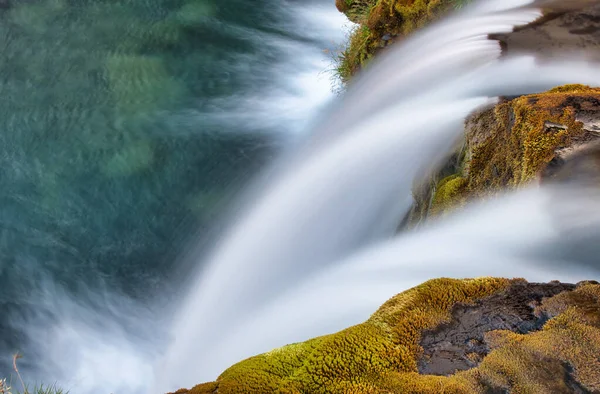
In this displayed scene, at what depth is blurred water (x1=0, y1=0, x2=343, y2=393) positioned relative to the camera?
7977 mm

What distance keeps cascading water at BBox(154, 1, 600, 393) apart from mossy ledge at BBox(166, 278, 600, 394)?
105cm

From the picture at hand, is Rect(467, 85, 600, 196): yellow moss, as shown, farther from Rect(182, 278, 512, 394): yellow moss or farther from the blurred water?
the blurred water

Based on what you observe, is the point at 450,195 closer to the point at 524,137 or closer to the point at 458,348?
the point at 524,137

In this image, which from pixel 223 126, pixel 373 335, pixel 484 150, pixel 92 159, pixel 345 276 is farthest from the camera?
pixel 223 126

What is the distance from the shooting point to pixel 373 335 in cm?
297

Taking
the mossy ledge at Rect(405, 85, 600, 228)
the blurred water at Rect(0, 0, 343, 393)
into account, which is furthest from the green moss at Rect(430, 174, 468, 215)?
the blurred water at Rect(0, 0, 343, 393)

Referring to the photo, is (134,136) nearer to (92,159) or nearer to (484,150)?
(92,159)

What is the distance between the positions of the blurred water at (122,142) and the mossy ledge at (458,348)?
5.25 m

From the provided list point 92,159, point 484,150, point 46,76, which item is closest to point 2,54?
point 46,76

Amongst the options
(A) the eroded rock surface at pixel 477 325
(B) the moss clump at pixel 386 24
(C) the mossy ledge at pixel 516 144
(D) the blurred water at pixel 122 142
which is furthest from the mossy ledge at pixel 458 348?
(B) the moss clump at pixel 386 24

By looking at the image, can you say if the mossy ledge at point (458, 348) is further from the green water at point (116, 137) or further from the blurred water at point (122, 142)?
the green water at point (116, 137)

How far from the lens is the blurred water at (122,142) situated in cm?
798

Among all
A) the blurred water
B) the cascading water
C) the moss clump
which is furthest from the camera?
the moss clump

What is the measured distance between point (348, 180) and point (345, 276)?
2.35 metres
